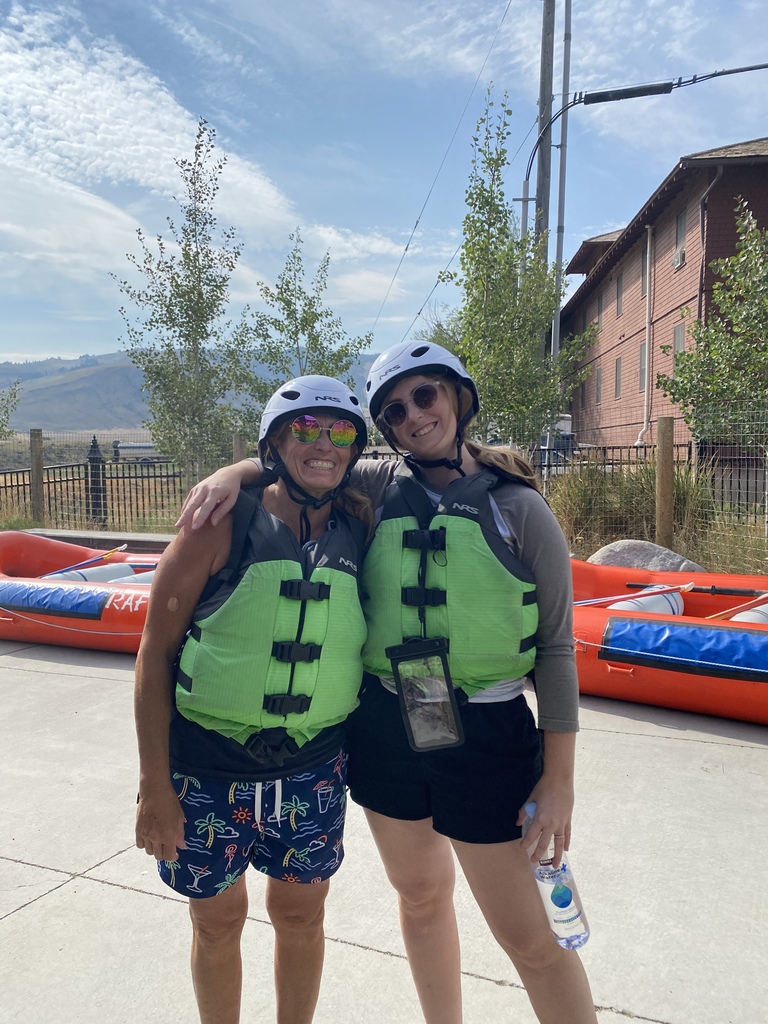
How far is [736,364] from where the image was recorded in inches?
357

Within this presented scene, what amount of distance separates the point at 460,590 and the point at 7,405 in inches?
711

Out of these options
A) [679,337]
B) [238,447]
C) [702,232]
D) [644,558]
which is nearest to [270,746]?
[644,558]

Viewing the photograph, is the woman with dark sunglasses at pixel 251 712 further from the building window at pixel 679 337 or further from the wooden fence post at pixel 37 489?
the building window at pixel 679 337

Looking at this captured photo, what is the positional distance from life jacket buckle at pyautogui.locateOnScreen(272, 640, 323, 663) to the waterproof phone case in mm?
213

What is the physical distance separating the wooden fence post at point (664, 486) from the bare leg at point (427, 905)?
7.10 metres

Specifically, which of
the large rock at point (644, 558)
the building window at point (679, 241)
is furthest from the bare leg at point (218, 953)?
the building window at point (679, 241)

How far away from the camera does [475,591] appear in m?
1.88

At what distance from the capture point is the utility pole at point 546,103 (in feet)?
39.8

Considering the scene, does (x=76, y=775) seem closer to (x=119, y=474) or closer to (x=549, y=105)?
(x=119, y=474)

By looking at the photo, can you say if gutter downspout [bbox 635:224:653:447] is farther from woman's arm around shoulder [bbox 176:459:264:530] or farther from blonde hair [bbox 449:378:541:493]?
woman's arm around shoulder [bbox 176:459:264:530]

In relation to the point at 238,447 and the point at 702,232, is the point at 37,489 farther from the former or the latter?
the point at 702,232

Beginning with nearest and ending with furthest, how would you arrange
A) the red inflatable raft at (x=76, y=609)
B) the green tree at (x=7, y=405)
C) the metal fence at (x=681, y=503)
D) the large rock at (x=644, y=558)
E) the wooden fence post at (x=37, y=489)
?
the red inflatable raft at (x=76, y=609) → the large rock at (x=644, y=558) → the metal fence at (x=681, y=503) → the wooden fence post at (x=37, y=489) → the green tree at (x=7, y=405)

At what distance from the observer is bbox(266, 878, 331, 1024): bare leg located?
6.49 ft

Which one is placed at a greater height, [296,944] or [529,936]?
[529,936]
